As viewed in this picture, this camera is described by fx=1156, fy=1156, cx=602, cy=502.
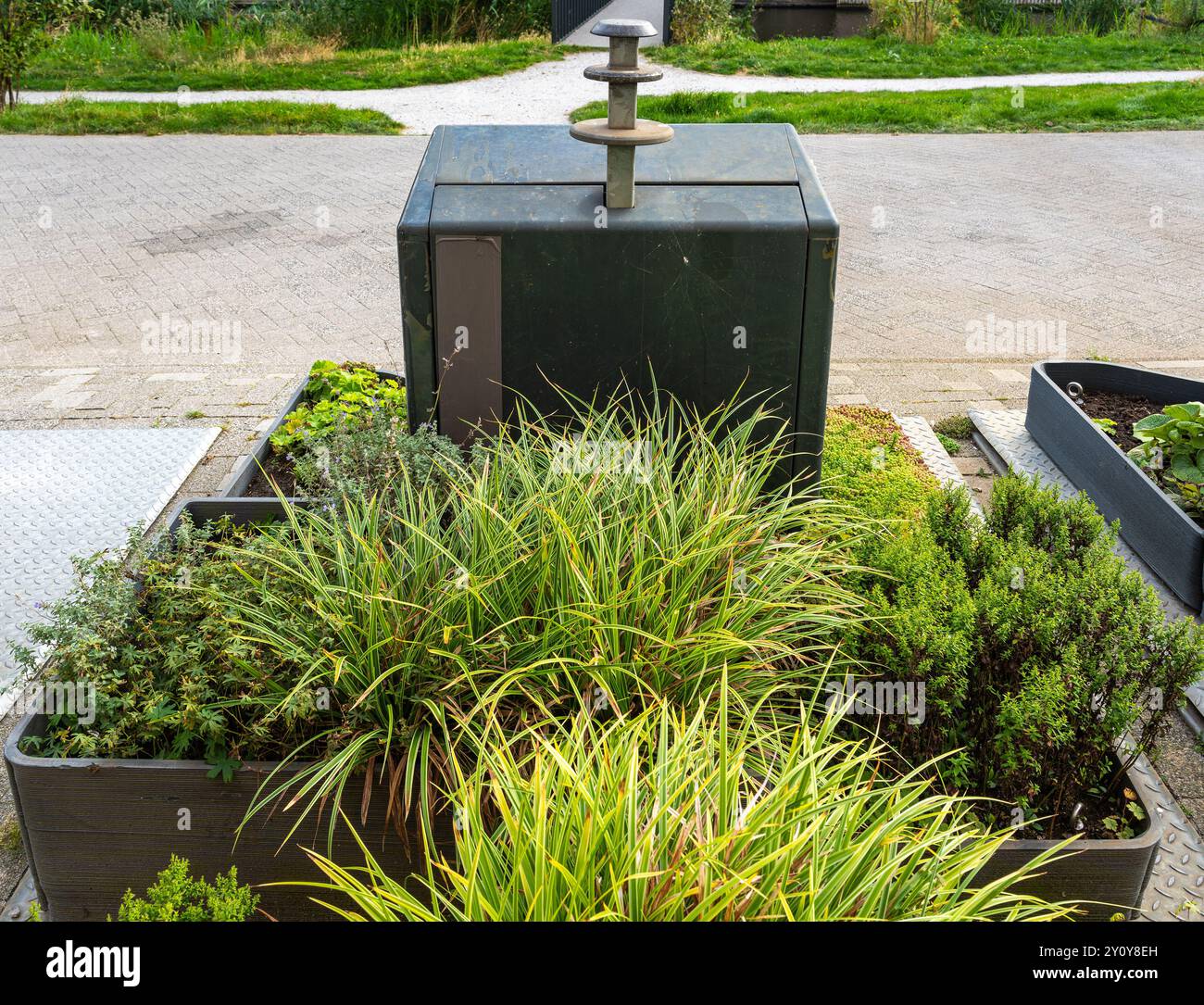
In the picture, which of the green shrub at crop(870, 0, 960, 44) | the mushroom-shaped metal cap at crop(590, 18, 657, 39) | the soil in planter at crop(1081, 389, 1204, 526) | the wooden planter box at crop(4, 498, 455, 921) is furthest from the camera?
the green shrub at crop(870, 0, 960, 44)

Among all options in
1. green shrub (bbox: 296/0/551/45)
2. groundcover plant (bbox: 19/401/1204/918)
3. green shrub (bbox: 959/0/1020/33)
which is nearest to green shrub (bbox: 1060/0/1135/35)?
green shrub (bbox: 959/0/1020/33)

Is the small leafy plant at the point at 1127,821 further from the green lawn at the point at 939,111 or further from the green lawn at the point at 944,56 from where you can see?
the green lawn at the point at 944,56

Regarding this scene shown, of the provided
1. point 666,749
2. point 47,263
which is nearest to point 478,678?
point 666,749

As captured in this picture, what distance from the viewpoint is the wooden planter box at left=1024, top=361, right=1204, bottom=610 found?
3979mm

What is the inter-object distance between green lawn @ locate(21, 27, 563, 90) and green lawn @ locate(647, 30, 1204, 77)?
259 centimetres

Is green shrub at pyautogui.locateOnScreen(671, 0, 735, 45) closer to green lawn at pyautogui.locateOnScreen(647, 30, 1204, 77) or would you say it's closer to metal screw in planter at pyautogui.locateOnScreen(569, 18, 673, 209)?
green lawn at pyautogui.locateOnScreen(647, 30, 1204, 77)

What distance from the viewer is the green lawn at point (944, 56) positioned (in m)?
15.7

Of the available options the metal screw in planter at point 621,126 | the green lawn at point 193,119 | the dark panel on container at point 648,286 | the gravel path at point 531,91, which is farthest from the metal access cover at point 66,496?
the gravel path at point 531,91

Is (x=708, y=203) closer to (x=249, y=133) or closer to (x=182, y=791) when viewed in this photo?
(x=182, y=791)

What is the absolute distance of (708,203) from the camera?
3709 mm

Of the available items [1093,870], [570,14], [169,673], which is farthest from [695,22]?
[1093,870]

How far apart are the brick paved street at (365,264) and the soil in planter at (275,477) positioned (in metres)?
0.60

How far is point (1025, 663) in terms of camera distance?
286 cm

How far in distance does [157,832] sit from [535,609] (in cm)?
102
